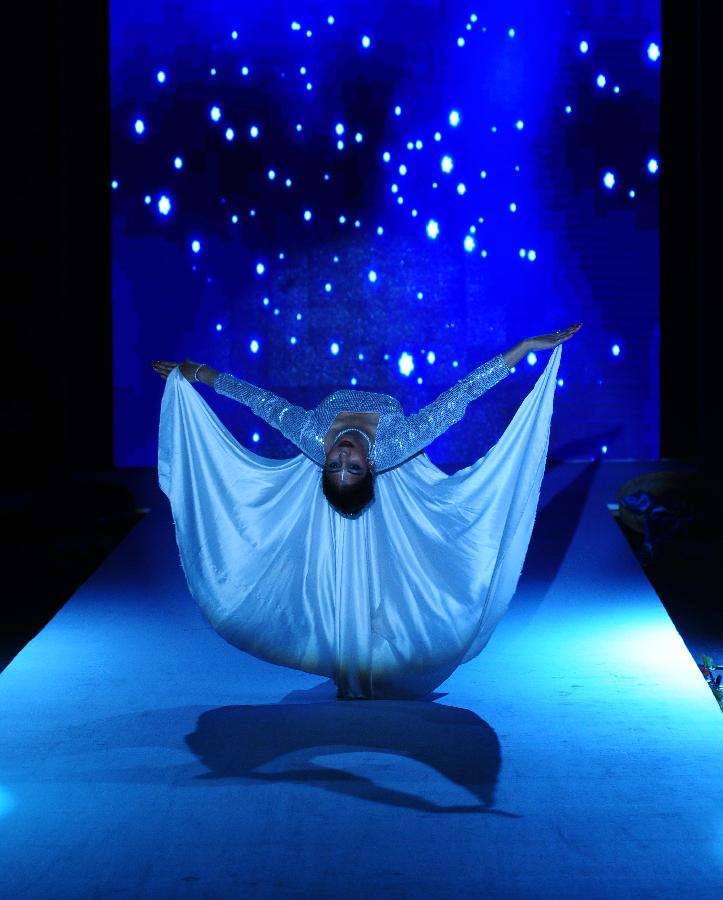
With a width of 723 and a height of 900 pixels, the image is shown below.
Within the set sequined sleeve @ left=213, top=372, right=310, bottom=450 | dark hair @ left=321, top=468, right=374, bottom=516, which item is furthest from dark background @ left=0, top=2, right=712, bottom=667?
dark hair @ left=321, top=468, right=374, bottom=516

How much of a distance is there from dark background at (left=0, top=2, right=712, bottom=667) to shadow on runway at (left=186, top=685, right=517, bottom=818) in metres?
2.90

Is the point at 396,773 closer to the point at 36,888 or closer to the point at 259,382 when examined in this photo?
the point at 36,888

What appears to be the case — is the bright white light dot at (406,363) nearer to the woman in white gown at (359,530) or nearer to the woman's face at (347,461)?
the woman in white gown at (359,530)

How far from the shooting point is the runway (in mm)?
2338

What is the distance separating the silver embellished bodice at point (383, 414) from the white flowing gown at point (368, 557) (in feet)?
0.63

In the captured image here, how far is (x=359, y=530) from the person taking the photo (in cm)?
351

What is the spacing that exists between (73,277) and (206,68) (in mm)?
1277

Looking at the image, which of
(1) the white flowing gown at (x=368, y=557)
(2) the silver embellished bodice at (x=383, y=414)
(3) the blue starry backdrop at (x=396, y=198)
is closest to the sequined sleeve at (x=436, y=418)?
(2) the silver embellished bodice at (x=383, y=414)

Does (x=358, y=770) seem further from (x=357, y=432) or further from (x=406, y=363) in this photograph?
(x=406, y=363)

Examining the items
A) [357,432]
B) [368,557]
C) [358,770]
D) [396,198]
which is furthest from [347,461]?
[396,198]

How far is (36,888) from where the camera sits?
228 cm

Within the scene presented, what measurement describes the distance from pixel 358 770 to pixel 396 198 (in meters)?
3.68

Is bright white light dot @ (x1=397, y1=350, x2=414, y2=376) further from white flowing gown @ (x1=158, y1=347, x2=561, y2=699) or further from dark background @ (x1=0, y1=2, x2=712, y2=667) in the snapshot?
white flowing gown @ (x1=158, y1=347, x2=561, y2=699)

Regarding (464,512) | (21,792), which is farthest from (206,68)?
(21,792)
